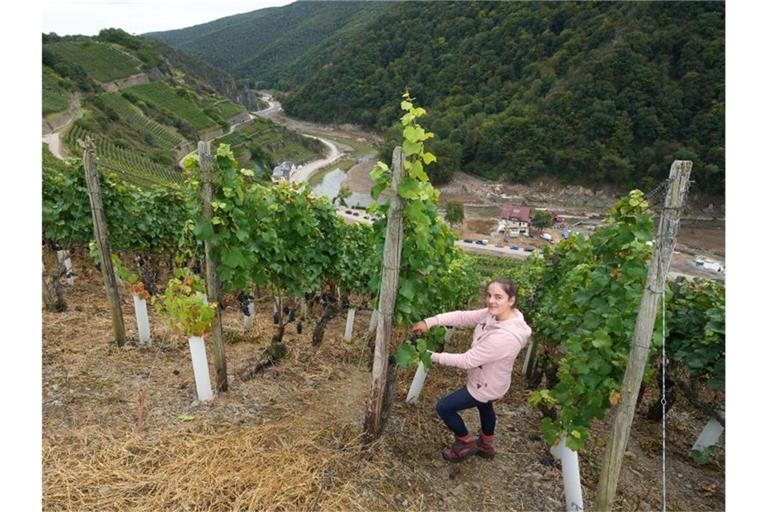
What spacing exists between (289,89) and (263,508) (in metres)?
149

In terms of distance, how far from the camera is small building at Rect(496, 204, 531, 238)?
5009cm

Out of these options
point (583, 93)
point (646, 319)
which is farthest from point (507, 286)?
point (583, 93)

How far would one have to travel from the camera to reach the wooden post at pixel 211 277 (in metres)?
3.87

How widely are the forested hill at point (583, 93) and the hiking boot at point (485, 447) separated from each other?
213 ft

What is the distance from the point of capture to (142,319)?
5.46 metres

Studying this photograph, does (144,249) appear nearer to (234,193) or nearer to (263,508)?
(234,193)

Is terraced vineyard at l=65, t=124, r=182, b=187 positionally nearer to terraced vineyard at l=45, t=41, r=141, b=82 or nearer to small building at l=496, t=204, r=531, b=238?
terraced vineyard at l=45, t=41, r=141, b=82

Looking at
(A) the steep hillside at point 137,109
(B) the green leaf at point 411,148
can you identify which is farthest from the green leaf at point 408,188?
(A) the steep hillside at point 137,109

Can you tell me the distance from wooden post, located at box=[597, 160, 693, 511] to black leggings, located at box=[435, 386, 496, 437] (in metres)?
0.92

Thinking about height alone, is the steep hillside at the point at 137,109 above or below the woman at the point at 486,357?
above

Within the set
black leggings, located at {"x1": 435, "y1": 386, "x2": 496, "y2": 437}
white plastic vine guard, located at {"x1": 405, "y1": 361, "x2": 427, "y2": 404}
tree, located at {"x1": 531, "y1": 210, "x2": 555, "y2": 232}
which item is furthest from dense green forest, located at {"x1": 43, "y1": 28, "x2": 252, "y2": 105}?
black leggings, located at {"x1": 435, "y1": 386, "x2": 496, "y2": 437}

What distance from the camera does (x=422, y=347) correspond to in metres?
3.62

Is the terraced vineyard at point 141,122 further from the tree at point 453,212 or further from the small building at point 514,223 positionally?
the small building at point 514,223

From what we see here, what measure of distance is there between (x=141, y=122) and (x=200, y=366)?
64.9 metres
